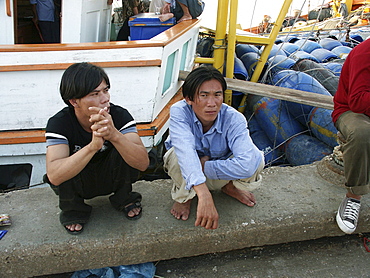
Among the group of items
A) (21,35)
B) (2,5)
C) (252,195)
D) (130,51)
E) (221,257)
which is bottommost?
(221,257)

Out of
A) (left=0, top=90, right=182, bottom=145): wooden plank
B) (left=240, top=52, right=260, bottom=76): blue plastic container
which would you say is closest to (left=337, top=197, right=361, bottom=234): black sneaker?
(left=0, top=90, right=182, bottom=145): wooden plank

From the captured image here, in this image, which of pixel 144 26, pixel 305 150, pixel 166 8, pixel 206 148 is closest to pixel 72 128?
pixel 206 148

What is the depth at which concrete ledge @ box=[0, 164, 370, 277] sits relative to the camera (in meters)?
1.94

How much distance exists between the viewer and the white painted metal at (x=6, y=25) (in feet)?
10.9

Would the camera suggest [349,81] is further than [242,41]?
No

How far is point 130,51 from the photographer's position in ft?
10.2

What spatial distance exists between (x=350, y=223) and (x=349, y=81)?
96cm

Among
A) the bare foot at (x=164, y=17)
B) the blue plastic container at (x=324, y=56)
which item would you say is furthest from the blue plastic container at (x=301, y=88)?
the blue plastic container at (x=324, y=56)

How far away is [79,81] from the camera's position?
175 centimetres

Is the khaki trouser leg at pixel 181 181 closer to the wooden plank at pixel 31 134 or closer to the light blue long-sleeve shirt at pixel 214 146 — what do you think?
the light blue long-sleeve shirt at pixel 214 146

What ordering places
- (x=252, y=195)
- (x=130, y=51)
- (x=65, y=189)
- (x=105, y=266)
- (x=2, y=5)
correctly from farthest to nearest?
(x=2, y=5), (x=130, y=51), (x=252, y=195), (x=105, y=266), (x=65, y=189)

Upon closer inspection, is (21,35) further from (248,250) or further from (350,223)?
(350,223)

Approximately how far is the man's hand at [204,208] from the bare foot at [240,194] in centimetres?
48

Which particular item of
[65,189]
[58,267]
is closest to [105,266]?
[58,267]
